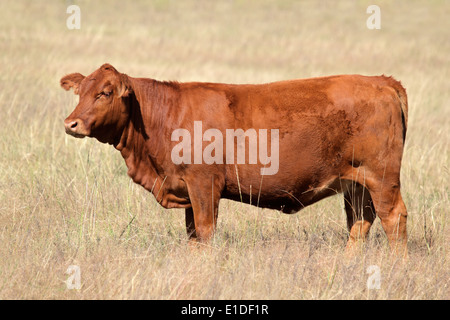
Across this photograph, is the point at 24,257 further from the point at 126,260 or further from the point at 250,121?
the point at 250,121

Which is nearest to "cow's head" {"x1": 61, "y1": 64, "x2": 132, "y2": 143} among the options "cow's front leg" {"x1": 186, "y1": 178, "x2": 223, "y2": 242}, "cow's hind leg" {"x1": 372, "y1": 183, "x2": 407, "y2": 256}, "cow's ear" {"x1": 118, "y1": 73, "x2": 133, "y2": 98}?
"cow's ear" {"x1": 118, "y1": 73, "x2": 133, "y2": 98}

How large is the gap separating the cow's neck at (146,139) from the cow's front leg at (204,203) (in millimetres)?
312

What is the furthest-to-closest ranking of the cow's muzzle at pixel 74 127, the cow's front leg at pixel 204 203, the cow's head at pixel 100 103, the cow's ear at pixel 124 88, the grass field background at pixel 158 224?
the cow's front leg at pixel 204 203 < the cow's ear at pixel 124 88 < the cow's head at pixel 100 103 < the cow's muzzle at pixel 74 127 < the grass field background at pixel 158 224

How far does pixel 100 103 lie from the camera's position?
16.2ft

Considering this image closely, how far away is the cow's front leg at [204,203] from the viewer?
16.7 ft

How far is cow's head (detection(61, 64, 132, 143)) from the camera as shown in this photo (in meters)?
4.88

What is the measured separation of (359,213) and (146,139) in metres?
1.96

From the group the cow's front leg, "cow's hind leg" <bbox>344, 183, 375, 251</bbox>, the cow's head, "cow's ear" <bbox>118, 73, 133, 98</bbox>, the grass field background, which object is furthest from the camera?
"cow's hind leg" <bbox>344, 183, 375, 251</bbox>

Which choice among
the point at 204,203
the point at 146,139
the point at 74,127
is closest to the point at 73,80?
the point at 74,127

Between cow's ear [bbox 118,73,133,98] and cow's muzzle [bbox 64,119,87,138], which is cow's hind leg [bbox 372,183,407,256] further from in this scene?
cow's muzzle [bbox 64,119,87,138]

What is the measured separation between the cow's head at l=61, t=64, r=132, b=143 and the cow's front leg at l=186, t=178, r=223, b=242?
79 cm

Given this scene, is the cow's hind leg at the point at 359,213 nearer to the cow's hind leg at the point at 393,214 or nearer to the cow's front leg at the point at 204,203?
the cow's hind leg at the point at 393,214

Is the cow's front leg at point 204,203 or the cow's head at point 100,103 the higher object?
the cow's head at point 100,103

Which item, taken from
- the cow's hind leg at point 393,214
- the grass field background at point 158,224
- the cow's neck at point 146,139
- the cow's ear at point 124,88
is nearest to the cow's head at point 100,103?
the cow's ear at point 124,88
